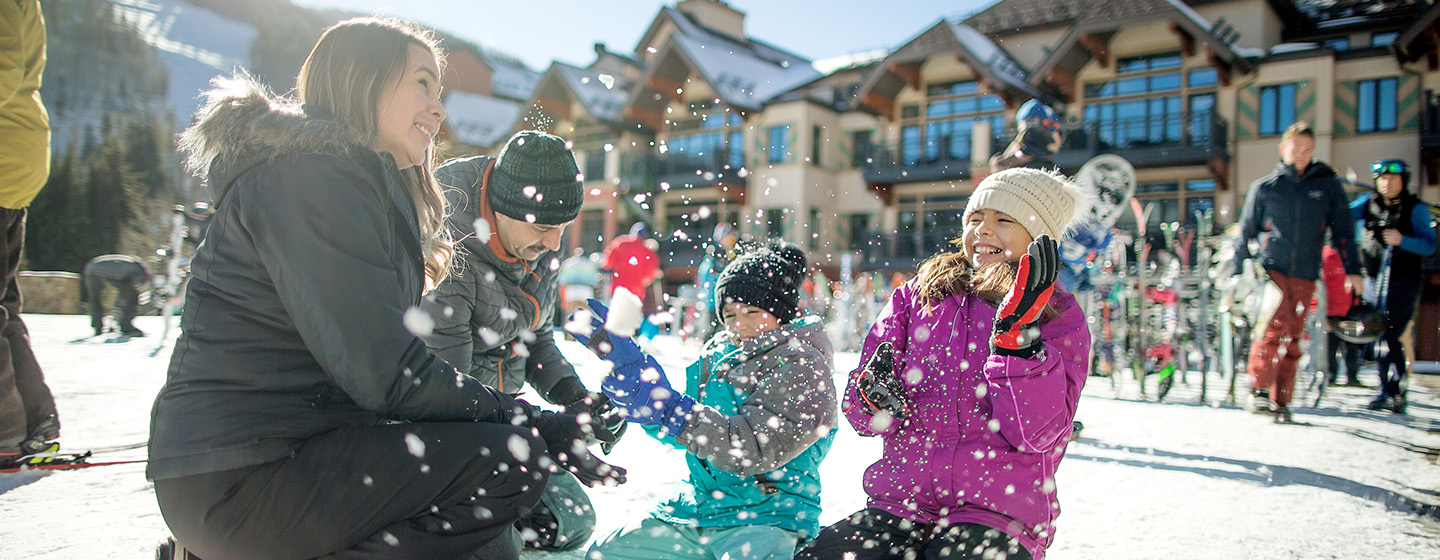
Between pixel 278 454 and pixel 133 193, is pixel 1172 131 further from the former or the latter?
pixel 133 193

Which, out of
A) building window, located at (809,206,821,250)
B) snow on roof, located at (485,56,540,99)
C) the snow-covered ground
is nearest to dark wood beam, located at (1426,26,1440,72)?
the snow-covered ground

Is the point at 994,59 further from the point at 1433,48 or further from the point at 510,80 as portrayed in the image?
the point at 510,80

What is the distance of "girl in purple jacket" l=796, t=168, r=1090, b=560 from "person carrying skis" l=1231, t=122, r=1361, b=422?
441cm

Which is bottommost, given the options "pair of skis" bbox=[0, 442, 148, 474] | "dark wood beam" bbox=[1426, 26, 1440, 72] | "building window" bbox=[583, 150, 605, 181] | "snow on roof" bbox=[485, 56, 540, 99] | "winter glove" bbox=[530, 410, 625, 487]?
"pair of skis" bbox=[0, 442, 148, 474]

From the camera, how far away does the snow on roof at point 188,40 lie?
50.1m

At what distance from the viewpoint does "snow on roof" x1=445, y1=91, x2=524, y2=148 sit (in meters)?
32.9

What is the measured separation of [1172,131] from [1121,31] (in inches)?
102

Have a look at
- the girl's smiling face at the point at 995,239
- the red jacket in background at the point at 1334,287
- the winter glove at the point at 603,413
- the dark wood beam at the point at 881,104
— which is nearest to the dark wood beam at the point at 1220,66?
the dark wood beam at the point at 881,104

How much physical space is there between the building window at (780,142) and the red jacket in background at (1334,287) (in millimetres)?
18210

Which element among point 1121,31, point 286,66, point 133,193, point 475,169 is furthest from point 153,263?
point 286,66

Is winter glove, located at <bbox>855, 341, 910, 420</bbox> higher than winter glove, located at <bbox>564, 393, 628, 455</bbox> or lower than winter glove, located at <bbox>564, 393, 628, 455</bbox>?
higher

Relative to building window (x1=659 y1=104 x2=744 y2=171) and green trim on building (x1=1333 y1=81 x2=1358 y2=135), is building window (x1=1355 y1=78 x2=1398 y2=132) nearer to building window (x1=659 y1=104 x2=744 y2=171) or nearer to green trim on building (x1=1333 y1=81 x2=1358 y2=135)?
green trim on building (x1=1333 y1=81 x2=1358 y2=135)

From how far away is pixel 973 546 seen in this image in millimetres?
1751

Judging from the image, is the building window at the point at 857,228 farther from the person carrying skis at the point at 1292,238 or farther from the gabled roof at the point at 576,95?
the person carrying skis at the point at 1292,238
